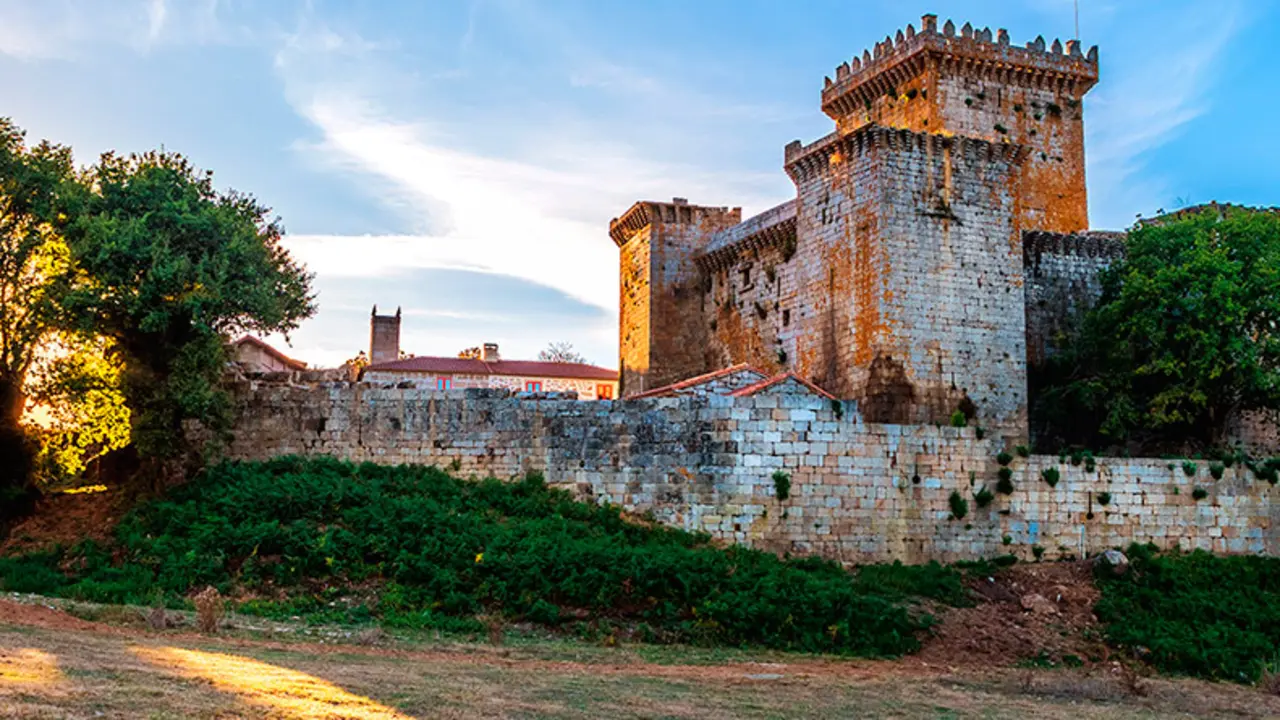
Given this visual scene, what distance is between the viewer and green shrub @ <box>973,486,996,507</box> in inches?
951

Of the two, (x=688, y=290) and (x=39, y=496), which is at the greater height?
(x=688, y=290)

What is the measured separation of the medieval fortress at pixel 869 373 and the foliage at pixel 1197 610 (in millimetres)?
864

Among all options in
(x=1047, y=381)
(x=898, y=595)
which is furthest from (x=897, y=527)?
(x=1047, y=381)

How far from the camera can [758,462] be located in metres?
23.2

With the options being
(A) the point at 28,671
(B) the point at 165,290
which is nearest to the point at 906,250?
(B) the point at 165,290

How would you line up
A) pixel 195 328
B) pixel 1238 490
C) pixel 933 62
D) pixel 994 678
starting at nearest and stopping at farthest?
pixel 994 678 → pixel 195 328 → pixel 1238 490 → pixel 933 62

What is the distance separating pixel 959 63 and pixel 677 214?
388 inches

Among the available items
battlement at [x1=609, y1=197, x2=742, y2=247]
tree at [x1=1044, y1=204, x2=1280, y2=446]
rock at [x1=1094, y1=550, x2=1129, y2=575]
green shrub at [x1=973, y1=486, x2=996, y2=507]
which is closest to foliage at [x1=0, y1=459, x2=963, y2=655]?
green shrub at [x1=973, y1=486, x2=996, y2=507]

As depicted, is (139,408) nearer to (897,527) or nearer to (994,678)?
(897,527)

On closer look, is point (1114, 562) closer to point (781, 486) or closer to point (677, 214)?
point (781, 486)

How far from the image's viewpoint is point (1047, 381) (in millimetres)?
32906

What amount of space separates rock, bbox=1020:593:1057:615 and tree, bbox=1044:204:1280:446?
9405 mm

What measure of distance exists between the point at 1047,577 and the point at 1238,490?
18.2 feet

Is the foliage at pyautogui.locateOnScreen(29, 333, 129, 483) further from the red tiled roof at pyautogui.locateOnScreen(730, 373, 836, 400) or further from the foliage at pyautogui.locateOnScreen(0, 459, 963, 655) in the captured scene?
the red tiled roof at pyautogui.locateOnScreen(730, 373, 836, 400)
